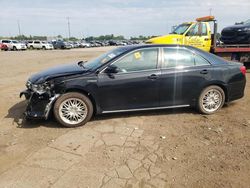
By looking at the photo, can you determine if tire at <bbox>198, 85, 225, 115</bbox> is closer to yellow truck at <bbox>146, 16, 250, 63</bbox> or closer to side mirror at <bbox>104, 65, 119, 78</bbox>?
side mirror at <bbox>104, 65, 119, 78</bbox>

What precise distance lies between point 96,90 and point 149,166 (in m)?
1.97

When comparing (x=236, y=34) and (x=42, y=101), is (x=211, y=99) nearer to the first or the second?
(x=42, y=101)

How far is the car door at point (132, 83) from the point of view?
4.74m

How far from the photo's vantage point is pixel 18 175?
312cm

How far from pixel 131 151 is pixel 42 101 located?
200cm

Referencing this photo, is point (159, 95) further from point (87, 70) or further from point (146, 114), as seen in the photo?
point (87, 70)

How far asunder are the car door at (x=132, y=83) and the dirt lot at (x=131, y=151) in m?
0.38

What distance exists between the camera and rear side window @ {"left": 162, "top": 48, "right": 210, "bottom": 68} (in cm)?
502

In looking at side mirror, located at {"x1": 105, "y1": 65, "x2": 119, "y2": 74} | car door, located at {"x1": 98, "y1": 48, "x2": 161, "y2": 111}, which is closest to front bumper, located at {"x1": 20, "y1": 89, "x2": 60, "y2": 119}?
car door, located at {"x1": 98, "y1": 48, "x2": 161, "y2": 111}

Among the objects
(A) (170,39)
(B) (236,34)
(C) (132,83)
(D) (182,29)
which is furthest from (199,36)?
(C) (132,83)

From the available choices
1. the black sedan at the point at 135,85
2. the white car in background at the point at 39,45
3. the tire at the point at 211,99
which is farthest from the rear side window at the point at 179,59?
the white car in background at the point at 39,45

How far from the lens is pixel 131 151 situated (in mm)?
3709

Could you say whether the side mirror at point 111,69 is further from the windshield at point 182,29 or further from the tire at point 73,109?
the windshield at point 182,29

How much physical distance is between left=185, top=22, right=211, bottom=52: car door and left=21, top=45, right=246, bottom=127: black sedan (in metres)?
5.84
